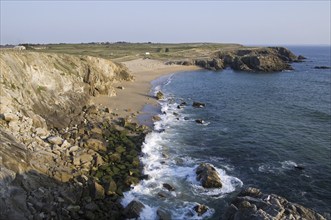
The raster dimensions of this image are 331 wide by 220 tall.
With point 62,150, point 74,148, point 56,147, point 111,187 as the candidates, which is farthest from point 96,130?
point 111,187

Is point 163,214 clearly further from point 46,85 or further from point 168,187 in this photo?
point 46,85

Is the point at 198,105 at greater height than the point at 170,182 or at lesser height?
greater

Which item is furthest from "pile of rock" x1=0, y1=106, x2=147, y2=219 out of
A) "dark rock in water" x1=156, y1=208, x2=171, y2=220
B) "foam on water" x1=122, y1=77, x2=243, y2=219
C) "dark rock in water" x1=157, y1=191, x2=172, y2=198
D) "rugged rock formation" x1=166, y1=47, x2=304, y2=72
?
"rugged rock formation" x1=166, y1=47, x2=304, y2=72

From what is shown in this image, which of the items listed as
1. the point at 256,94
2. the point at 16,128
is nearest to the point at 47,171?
the point at 16,128

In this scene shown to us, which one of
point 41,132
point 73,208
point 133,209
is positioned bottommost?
point 133,209

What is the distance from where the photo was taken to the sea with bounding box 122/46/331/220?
1083 inches

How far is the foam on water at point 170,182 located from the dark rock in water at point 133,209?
45 centimetres

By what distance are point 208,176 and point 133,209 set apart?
8299 mm

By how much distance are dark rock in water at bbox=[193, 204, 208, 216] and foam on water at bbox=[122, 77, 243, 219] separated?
0.22 metres

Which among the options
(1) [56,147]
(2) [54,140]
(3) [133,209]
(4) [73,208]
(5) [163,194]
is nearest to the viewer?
(4) [73,208]

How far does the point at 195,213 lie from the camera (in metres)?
25.1

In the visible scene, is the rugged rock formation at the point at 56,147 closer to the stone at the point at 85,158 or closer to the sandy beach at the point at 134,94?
the stone at the point at 85,158

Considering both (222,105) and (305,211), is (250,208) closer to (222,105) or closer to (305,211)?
(305,211)

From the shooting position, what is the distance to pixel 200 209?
82.5 feet
